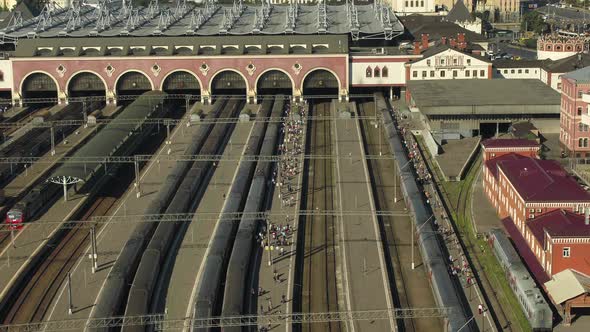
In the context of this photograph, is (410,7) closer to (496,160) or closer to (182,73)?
(182,73)

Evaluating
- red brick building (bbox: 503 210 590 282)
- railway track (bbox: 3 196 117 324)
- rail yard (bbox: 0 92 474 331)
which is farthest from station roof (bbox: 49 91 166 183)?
red brick building (bbox: 503 210 590 282)

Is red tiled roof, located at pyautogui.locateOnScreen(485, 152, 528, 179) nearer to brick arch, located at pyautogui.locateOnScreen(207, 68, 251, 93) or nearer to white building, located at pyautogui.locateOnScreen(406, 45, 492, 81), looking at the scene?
white building, located at pyautogui.locateOnScreen(406, 45, 492, 81)

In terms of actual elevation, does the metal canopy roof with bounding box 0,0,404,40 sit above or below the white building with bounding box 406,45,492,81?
above

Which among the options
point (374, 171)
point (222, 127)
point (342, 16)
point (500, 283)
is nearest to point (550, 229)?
point (500, 283)

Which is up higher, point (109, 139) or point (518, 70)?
point (109, 139)

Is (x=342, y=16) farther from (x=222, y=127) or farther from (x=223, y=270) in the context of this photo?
(x=223, y=270)

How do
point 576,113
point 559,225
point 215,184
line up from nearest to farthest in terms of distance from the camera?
point 559,225 < point 215,184 < point 576,113

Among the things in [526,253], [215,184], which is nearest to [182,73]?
[215,184]
